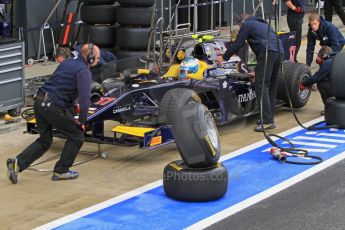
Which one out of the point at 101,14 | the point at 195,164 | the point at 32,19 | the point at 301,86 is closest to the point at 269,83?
the point at 301,86

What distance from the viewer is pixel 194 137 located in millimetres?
8375

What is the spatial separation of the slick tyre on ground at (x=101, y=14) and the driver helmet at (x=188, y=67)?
4.59 metres

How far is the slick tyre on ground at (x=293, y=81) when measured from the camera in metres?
12.5

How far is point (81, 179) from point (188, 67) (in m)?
2.88

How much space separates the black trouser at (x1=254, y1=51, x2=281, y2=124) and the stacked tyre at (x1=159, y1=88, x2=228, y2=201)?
301 cm

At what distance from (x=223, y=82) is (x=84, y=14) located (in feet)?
18.8

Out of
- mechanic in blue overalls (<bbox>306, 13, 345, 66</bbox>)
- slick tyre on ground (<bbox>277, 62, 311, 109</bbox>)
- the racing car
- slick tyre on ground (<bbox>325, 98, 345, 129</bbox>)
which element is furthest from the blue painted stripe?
mechanic in blue overalls (<bbox>306, 13, 345, 66</bbox>)

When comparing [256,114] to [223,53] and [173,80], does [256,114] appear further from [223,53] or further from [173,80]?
[173,80]

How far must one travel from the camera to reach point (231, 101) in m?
11.5

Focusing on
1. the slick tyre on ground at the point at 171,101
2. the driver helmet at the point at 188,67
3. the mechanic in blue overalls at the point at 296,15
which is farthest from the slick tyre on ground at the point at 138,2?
the slick tyre on ground at the point at 171,101

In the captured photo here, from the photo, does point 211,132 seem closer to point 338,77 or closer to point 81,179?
point 81,179

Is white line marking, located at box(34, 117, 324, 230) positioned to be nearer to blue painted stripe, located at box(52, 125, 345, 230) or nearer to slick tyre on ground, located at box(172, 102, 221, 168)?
blue painted stripe, located at box(52, 125, 345, 230)

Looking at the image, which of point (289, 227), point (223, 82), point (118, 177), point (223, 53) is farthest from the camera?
point (223, 53)

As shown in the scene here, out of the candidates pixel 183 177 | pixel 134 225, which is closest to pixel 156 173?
pixel 183 177
